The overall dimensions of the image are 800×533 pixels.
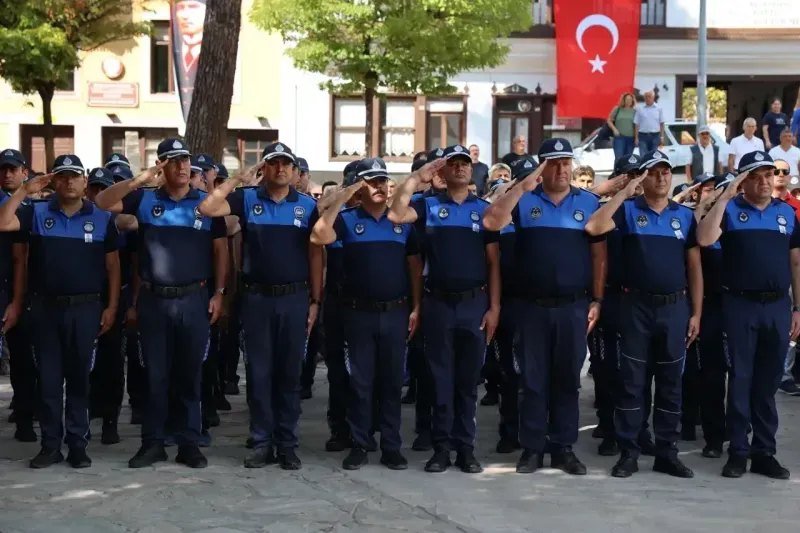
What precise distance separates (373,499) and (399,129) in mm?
22970

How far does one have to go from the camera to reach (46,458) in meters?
8.55

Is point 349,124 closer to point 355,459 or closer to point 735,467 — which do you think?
point 355,459

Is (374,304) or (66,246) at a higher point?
(66,246)

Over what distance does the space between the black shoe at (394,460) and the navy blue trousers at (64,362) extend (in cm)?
211

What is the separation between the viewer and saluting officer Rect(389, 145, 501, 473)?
8.54 m

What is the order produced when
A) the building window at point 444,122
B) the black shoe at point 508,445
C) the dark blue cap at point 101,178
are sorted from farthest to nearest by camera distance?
the building window at point 444,122
the dark blue cap at point 101,178
the black shoe at point 508,445

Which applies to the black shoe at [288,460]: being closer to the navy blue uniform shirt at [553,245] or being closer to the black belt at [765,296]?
the navy blue uniform shirt at [553,245]

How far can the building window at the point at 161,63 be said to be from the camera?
1248 inches

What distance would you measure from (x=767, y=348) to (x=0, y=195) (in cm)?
566

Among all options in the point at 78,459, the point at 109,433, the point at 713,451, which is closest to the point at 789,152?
the point at 713,451

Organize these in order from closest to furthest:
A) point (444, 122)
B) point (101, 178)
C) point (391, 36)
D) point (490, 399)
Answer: point (101, 178) < point (490, 399) < point (391, 36) < point (444, 122)

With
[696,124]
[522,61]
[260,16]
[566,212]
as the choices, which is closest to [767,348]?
[566,212]

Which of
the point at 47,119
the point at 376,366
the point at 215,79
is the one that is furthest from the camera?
the point at 47,119

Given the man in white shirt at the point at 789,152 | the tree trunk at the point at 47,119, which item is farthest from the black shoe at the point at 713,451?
the tree trunk at the point at 47,119
